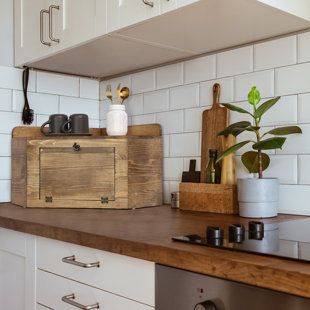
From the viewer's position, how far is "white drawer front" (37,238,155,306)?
3.14 feet

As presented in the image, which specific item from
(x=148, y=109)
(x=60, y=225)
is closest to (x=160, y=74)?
(x=148, y=109)

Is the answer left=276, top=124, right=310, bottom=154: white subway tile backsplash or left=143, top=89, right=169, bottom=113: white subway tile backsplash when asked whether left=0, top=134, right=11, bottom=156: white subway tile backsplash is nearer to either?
left=143, top=89, right=169, bottom=113: white subway tile backsplash

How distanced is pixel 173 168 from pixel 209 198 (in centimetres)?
33

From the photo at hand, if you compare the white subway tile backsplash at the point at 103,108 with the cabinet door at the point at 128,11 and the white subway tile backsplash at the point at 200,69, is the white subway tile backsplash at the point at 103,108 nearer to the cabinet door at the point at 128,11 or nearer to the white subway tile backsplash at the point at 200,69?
the white subway tile backsplash at the point at 200,69

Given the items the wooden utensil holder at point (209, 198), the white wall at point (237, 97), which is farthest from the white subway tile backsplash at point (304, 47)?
the wooden utensil holder at point (209, 198)

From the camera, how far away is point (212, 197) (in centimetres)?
149

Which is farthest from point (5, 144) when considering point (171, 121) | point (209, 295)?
point (209, 295)

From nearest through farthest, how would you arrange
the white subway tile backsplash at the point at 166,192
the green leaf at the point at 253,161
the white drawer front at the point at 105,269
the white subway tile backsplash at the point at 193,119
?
the white drawer front at the point at 105,269 → the green leaf at the point at 253,161 → the white subway tile backsplash at the point at 193,119 → the white subway tile backsplash at the point at 166,192

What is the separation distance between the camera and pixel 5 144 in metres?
1.88

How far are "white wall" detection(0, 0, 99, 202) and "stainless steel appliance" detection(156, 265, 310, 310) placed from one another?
1165mm

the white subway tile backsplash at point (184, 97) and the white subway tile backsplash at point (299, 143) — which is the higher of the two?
the white subway tile backsplash at point (184, 97)

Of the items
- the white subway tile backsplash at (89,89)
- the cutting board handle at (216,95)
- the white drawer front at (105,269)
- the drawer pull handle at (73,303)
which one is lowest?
the drawer pull handle at (73,303)

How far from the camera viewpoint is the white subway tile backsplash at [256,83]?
1.49 meters

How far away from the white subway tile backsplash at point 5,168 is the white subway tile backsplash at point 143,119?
1.78ft
